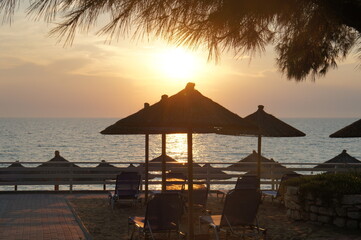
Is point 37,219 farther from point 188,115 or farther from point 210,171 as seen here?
point 210,171

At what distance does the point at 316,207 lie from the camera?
10672 millimetres

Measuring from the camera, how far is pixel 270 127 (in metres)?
13.9

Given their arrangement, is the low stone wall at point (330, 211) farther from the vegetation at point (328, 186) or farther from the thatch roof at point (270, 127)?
the thatch roof at point (270, 127)

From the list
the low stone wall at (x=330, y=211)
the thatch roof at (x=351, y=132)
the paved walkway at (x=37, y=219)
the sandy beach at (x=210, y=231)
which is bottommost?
the paved walkway at (x=37, y=219)

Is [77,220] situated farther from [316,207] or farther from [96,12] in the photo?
[96,12]

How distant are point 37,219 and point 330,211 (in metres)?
5.57

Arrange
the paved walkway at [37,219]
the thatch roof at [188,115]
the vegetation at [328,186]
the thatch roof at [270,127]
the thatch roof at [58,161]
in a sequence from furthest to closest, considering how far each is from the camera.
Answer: the thatch roof at [58,161]
the thatch roof at [270,127]
the vegetation at [328,186]
the paved walkway at [37,219]
the thatch roof at [188,115]

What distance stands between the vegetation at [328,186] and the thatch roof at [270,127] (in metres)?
2.00

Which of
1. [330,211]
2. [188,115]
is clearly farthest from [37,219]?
[330,211]

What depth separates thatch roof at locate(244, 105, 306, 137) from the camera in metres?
13.6

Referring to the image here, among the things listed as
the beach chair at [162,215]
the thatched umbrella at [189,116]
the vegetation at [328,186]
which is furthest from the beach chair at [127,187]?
the thatched umbrella at [189,116]

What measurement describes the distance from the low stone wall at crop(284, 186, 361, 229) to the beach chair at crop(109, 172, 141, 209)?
3.65m

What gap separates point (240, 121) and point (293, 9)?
2.39m

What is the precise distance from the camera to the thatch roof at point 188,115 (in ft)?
26.5
